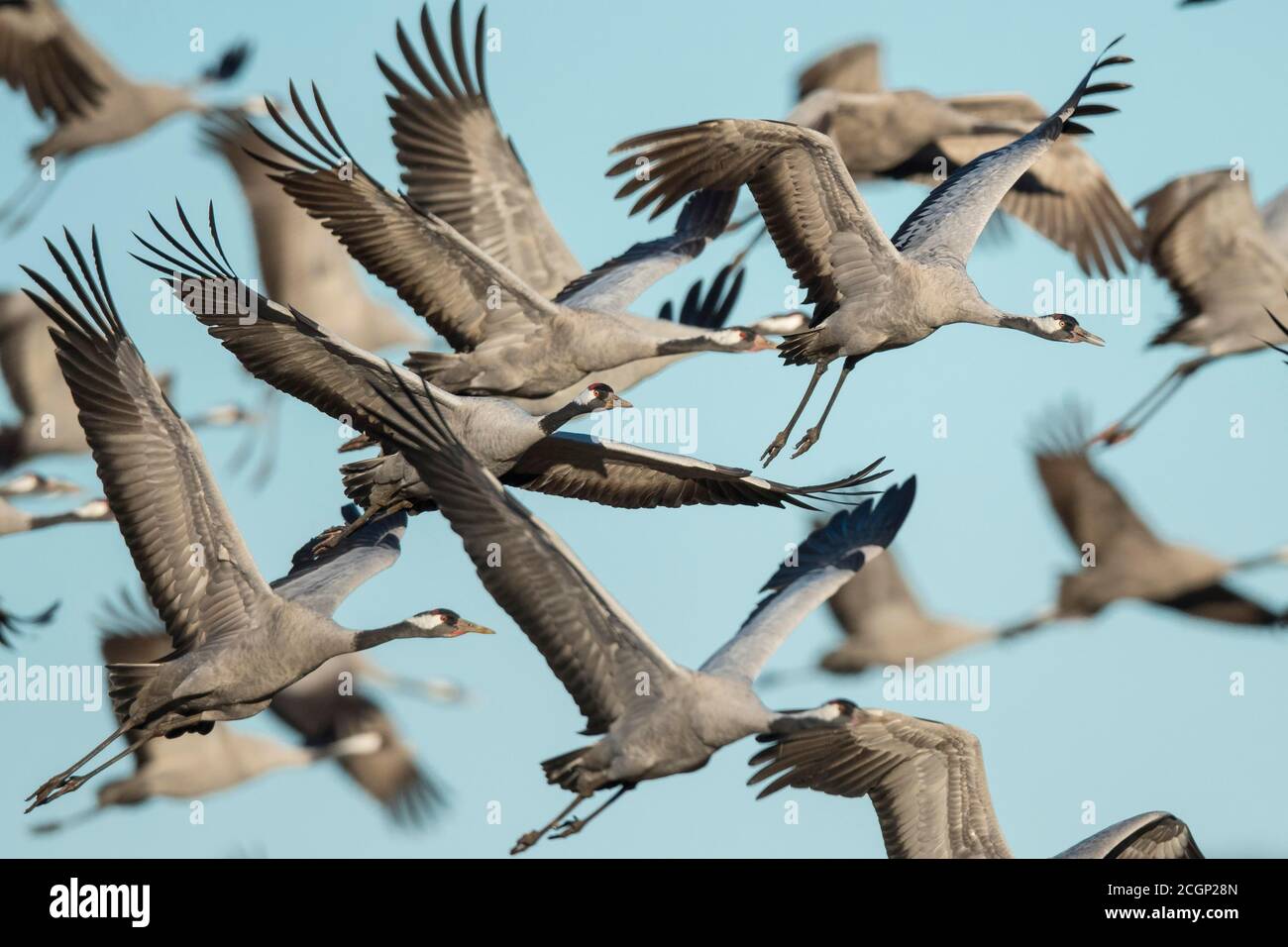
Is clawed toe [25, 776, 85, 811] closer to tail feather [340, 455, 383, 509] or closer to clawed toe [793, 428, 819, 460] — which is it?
tail feather [340, 455, 383, 509]

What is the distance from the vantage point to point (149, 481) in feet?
41.4

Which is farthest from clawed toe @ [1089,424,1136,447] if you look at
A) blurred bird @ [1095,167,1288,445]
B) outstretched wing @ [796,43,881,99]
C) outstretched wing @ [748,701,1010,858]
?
outstretched wing @ [748,701,1010,858]

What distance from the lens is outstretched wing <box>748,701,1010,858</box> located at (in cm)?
1283

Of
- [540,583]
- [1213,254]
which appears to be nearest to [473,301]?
[540,583]

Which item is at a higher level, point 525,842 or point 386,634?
point 386,634

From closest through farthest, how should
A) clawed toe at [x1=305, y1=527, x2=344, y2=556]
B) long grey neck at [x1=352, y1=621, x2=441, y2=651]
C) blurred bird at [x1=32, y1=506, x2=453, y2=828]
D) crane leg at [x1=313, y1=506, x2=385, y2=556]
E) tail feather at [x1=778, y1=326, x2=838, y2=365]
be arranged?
long grey neck at [x1=352, y1=621, x2=441, y2=651]
crane leg at [x1=313, y1=506, x2=385, y2=556]
clawed toe at [x1=305, y1=527, x2=344, y2=556]
tail feather at [x1=778, y1=326, x2=838, y2=365]
blurred bird at [x1=32, y1=506, x2=453, y2=828]

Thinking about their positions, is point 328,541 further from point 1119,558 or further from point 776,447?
point 1119,558

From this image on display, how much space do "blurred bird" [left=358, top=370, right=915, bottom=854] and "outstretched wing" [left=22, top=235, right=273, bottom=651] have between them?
1.14m

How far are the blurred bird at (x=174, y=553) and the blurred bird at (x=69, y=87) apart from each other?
250 inches

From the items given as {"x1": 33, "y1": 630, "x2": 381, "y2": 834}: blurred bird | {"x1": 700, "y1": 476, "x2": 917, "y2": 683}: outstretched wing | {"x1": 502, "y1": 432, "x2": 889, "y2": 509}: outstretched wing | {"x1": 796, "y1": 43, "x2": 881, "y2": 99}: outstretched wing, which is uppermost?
{"x1": 796, "y1": 43, "x2": 881, "y2": 99}: outstretched wing

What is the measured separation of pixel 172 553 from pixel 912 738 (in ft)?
13.6

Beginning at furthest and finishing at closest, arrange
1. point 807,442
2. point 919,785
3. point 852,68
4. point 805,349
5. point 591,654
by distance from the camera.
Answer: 1. point 852,68
2. point 807,442
3. point 805,349
4. point 919,785
5. point 591,654

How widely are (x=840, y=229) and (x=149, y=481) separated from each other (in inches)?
162
